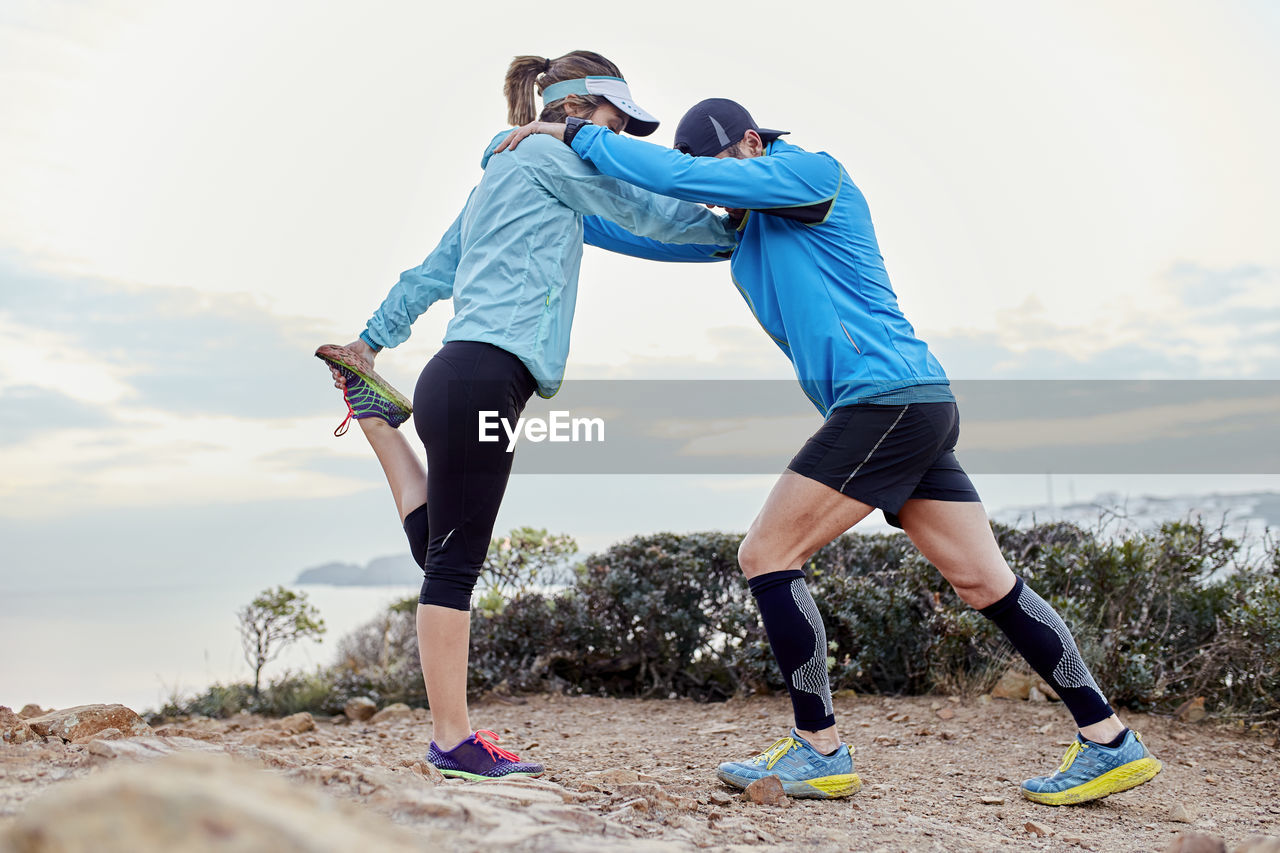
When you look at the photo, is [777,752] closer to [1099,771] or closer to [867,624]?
[1099,771]

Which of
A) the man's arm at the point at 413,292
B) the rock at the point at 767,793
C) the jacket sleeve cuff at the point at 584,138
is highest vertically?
the jacket sleeve cuff at the point at 584,138

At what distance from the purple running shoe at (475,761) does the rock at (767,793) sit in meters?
0.66

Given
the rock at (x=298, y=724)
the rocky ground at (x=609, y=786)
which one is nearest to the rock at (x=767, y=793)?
the rocky ground at (x=609, y=786)

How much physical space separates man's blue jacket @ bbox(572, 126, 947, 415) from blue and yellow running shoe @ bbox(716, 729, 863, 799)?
41.1 inches

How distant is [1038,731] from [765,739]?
120cm

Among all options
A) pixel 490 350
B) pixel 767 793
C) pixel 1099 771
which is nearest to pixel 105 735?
pixel 490 350

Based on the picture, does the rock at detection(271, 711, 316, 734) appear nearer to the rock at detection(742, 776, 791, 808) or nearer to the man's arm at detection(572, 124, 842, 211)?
the rock at detection(742, 776, 791, 808)

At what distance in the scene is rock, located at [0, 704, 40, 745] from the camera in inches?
109

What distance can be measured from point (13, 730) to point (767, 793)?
7.26 feet

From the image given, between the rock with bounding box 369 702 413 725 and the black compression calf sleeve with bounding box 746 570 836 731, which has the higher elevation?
the black compression calf sleeve with bounding box 746 570 836 731

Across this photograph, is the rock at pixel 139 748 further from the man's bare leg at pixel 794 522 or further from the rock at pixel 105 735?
the man's bare leg at pixel 794 522

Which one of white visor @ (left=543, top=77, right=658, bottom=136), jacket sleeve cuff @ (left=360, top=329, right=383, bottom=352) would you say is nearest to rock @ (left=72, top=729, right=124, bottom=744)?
jacket sleeve cuff @ (left=360, top=329, right=383, bottom=352)

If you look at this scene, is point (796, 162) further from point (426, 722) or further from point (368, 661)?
point (368, 661)

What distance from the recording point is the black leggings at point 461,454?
2697mm
